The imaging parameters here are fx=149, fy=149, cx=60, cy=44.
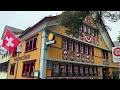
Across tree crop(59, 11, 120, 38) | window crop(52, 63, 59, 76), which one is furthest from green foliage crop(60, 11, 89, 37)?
window crop(52, 63, 59, 76)

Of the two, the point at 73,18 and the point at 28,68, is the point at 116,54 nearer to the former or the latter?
the point at 73,18

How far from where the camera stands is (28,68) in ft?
34.5

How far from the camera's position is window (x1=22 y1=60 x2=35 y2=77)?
989 cm

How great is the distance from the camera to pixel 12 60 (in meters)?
13.4

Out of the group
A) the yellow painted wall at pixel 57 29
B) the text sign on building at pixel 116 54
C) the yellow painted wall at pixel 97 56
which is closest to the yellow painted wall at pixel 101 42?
→ the yellow painted wall at pixel 97 56

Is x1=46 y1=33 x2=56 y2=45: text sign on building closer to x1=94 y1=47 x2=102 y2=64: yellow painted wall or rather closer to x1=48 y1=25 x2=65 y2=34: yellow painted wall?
x1=48 y1=25 x2=65 y2=34: yellow painted wall

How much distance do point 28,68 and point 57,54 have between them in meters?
2.38

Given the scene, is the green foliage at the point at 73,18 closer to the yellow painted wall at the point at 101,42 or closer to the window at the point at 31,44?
the window at the point at 31,44

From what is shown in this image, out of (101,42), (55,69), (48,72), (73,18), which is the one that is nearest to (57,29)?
(73,18)

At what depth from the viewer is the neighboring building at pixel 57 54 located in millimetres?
9414

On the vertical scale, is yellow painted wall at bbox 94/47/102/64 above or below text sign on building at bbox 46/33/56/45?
below

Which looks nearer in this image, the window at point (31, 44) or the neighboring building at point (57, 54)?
the neighboring building at point (57, 54)
